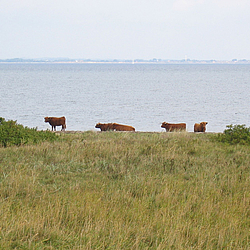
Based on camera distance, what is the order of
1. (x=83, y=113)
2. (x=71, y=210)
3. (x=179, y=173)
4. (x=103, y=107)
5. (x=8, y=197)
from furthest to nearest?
(x=103, y=107)
(x=83, y=113)
(x=179, y=173)
(x=8, y=197)
(x=71, y=210)

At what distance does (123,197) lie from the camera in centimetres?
585

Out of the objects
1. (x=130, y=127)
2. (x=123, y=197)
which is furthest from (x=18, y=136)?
(x=130, y=127)

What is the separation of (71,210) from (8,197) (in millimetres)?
1119

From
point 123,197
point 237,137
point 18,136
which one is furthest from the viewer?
point 237,137

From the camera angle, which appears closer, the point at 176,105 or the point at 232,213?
the point at 232,213

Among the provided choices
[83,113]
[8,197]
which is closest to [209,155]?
[8,197]

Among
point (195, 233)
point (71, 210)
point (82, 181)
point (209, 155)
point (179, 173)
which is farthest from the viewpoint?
point (209, 155)

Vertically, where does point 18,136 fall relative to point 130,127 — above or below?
above

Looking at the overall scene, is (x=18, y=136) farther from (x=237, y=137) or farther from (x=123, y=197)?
(x=237, y=137)

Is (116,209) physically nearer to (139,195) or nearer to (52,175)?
(139,195)

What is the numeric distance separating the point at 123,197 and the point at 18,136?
5.86m

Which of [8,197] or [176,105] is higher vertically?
[8,197]

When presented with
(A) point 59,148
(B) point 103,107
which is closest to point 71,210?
(A) point 59,148

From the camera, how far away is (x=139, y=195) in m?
6.14
